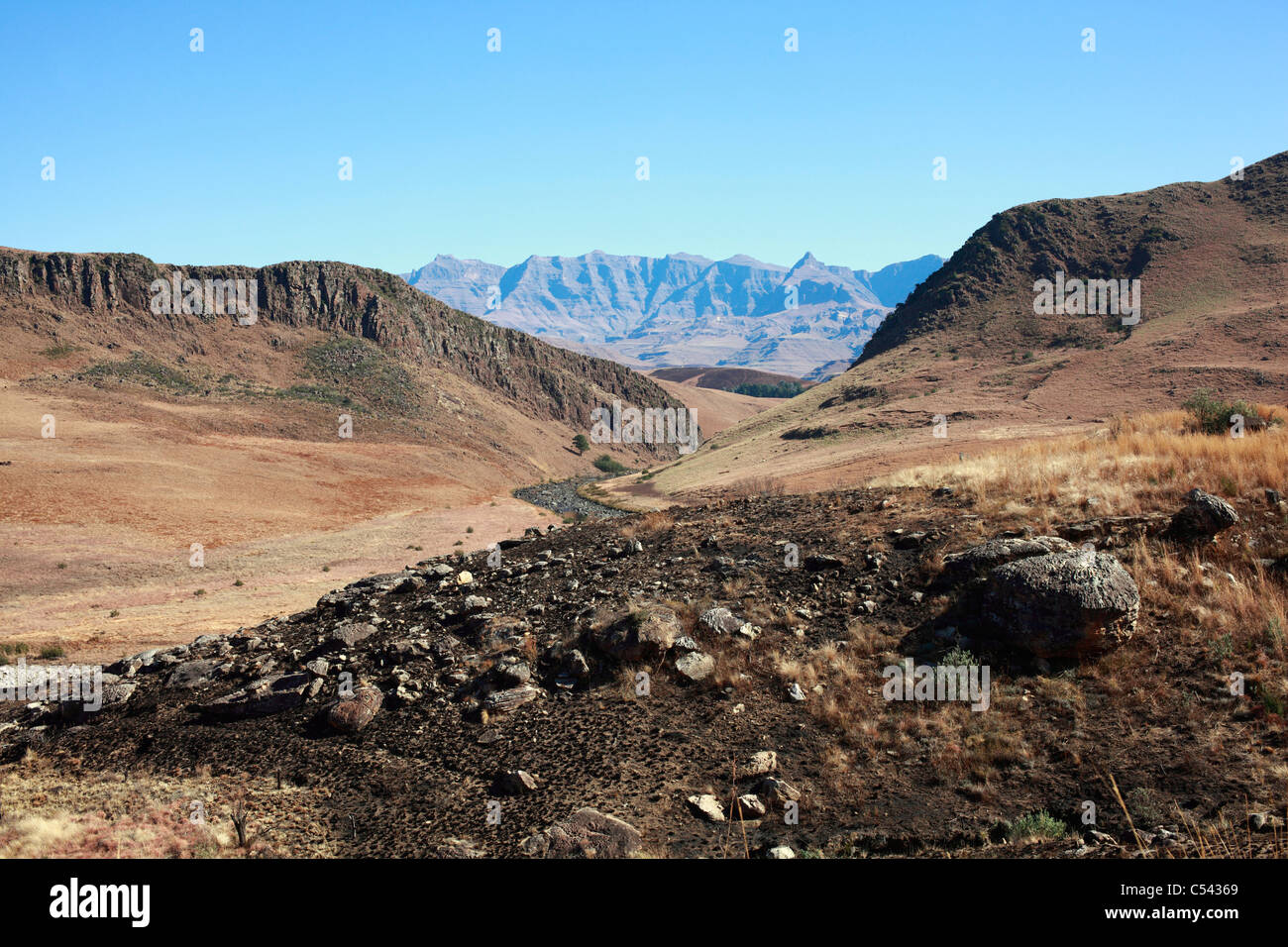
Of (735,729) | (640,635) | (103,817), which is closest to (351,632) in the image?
(103,817)

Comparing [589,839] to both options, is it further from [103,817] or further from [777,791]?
[103,817]

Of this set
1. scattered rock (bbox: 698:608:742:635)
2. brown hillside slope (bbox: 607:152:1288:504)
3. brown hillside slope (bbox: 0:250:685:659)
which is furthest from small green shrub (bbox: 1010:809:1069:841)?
brown hillside slope (bbox: 607:152:1288:504)

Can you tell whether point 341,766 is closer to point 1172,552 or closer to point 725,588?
point 725,588

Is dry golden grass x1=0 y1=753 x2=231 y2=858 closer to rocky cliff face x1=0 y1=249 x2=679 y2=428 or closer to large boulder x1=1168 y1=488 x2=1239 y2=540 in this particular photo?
large boulder x1=1168 y1=488 x2=1239 y2=540

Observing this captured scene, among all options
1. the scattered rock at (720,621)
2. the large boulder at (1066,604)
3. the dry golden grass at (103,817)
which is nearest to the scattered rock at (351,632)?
the dry golden grass at (103,817)

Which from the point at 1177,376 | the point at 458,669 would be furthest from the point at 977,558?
the point at 1177,376
